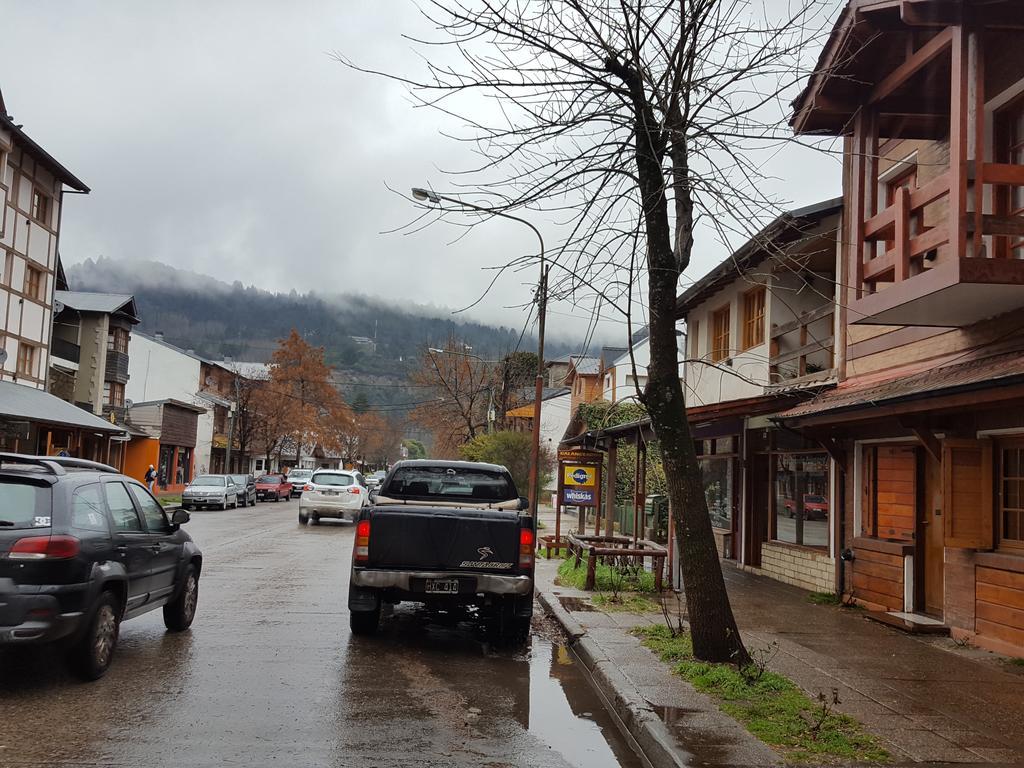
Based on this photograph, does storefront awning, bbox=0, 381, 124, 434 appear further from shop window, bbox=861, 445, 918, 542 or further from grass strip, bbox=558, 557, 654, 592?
shop window, bbox=861, 445, 918, 542

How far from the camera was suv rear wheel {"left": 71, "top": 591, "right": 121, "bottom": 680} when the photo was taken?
22.3ft

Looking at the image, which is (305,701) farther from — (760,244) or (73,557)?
(760,244)

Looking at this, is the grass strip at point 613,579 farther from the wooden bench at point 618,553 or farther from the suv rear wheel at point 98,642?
the suv rear wheel at point 98,642

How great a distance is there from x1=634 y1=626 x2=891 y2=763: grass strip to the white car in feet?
68.5

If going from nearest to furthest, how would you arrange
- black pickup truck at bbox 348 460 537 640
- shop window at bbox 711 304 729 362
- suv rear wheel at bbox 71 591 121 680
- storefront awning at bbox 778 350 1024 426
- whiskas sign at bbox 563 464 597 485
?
suv rear wheel at bbox 71 591 121 680, storefront awning at bbox 778 350 1024 426, black pickup truck at bbox 348 460 537 640, whiskas sign at bbox 563 464 597 485, shop window at bbox 711 304 729 362

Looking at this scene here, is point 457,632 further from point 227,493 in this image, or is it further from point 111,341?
point 111,341

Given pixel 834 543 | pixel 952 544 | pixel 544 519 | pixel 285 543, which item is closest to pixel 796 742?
pixel 952 544

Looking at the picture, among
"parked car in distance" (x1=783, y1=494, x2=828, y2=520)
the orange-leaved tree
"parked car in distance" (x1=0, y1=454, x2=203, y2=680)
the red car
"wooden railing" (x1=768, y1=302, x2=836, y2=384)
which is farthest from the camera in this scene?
the orange-leaved tree

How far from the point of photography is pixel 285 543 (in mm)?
20875

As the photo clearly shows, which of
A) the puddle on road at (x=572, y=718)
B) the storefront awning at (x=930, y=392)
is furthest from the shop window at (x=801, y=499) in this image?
Answer: the puddle on road at (x=572, y=718)

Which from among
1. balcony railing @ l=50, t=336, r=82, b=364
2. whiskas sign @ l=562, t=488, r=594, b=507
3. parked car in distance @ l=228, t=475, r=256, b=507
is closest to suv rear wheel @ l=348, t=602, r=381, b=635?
whiskas sign @ l=562, t=488, r=594, b=507

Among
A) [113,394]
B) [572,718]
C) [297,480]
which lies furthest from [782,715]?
[297,480]

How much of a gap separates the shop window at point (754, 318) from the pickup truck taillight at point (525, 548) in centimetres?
945

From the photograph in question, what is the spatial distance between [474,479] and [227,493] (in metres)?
30.4
